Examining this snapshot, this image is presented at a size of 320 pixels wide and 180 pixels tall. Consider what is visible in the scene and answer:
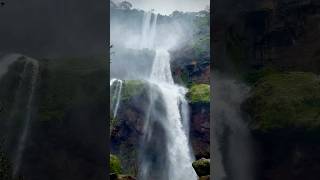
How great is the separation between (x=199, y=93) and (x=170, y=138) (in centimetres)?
354

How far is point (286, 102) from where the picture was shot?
7988mm

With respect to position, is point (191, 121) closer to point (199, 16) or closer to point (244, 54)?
point (199, 16)

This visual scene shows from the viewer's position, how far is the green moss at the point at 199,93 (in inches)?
1116

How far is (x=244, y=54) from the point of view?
8.47 meters

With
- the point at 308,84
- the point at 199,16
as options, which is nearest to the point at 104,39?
the point at 308,84

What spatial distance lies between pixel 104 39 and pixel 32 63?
1417 millimetres

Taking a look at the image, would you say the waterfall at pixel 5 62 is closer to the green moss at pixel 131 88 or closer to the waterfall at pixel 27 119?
the waterfall at pixel 27 119

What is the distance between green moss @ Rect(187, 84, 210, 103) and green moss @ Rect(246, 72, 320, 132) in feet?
65.1

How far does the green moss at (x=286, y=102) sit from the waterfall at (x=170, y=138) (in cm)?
1893

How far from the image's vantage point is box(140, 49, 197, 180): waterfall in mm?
27109

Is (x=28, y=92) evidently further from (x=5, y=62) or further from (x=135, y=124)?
(x=135, y=124)

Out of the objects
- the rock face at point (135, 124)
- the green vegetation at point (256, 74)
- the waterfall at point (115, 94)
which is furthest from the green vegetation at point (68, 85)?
the waterfall at point (115, 94)

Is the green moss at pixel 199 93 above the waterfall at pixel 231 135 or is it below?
above

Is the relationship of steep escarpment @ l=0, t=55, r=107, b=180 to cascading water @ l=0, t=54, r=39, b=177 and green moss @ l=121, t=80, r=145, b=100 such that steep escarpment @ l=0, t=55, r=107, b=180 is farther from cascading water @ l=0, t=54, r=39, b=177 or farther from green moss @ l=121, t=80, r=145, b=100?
green moss @ l=121, t=80, r=145, b=100
